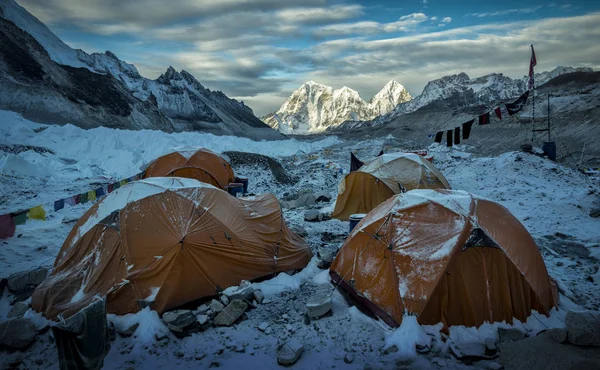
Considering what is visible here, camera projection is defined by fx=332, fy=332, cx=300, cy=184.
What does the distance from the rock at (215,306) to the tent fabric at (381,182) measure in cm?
589

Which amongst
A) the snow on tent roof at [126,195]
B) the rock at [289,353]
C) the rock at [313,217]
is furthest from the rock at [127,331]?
the rock at [313,217]

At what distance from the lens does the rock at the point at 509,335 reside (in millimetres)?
4324

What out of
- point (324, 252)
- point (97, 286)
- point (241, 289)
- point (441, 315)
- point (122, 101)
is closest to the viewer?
point (441, 315)

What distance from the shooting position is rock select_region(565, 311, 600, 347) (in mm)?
3680

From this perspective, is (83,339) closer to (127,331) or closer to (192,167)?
(127,331)

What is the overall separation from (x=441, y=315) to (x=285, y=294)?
2517mm

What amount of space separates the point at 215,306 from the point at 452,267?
3.53m

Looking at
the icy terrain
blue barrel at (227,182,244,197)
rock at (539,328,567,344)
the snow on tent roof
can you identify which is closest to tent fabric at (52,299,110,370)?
the icy terrain

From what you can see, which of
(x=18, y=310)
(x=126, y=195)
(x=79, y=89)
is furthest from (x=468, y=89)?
(x=18, y=310)

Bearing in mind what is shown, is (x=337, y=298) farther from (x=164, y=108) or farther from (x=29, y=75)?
(x=164, y=108)

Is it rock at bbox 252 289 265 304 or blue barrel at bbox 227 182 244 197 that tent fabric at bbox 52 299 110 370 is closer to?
rock at bbox 252 289 265 304

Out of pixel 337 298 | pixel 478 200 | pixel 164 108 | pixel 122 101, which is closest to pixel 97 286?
pixel 337 298

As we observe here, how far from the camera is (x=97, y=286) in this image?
5.12 meters

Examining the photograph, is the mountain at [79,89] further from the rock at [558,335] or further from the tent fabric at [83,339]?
the rock at [558,335]
